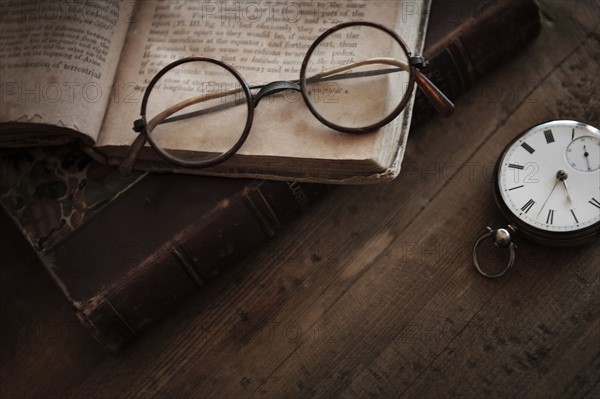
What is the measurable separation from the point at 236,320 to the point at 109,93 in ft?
1.61

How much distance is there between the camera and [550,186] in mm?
1003

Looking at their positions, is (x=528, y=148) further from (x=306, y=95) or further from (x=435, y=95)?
(x=306, y=95)

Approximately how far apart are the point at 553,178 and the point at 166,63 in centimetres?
73

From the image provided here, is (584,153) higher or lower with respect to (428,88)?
lower

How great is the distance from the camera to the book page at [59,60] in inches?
41.3

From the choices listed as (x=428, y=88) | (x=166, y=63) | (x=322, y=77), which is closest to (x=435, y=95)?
(x=428, y=88)

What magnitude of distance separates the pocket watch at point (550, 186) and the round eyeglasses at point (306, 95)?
0.16 meters

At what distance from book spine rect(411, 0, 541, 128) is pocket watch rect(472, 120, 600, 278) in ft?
0.56

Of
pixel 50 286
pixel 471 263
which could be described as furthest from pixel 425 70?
pixel 50 286

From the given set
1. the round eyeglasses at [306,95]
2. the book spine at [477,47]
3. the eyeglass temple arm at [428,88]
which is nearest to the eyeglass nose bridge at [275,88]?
the round eyeglasses at [306,95]

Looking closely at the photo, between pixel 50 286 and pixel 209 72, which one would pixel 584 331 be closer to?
pixel 209 72

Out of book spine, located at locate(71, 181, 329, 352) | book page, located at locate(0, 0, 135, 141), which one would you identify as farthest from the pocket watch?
book page, located at locate(0, 0, 135, 141)

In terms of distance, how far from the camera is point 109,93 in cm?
111

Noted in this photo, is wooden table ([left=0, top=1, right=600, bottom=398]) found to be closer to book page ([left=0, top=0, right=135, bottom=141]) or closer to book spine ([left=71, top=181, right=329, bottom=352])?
book spine ([left=71, top=181, right=329, bottom=352])
